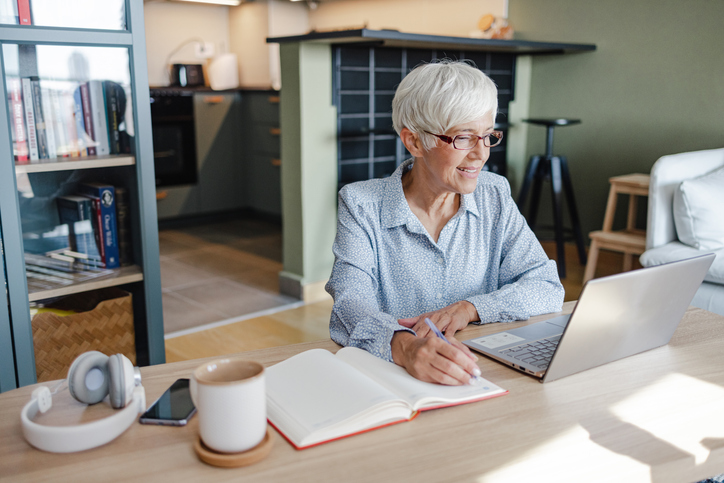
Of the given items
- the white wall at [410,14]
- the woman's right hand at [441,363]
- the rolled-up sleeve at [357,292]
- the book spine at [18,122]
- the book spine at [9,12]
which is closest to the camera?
the woman's right hand at [441,363]

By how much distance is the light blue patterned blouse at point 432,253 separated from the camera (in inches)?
51.1

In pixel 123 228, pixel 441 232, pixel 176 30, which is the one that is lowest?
pixel 123 228

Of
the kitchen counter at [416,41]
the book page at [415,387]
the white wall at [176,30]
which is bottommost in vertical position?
the book page at [415,387]

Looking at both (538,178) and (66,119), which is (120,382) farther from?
(538,178)

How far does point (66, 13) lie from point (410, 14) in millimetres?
3303

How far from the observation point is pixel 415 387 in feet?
2.88

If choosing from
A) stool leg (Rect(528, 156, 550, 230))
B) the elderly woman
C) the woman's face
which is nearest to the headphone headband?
the elderly woman

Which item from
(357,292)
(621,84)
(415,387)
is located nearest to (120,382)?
(415,387)

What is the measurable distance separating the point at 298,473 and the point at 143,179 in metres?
1.48

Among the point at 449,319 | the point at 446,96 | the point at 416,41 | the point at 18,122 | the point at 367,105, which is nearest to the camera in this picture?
the point at 449,319

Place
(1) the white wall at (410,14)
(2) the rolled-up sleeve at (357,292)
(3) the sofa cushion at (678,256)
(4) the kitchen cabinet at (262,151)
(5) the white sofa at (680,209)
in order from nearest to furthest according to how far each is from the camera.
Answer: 1. (2) the rolled-up sleeve at (357,292)
2. (3) the sofa cushion at (678,256)
3. (5) the white sofa at (680,209)
4. (1) the white wall at (410,14)
5. (4) the kitchen cabinet at (262,151)

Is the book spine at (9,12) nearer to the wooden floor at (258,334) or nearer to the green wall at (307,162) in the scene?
the wooden floor at (258,334)

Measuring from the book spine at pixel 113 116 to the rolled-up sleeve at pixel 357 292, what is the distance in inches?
39.4

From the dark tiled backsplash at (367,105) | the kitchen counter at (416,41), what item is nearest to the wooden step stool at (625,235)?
the kitchen counter at (416,41)
